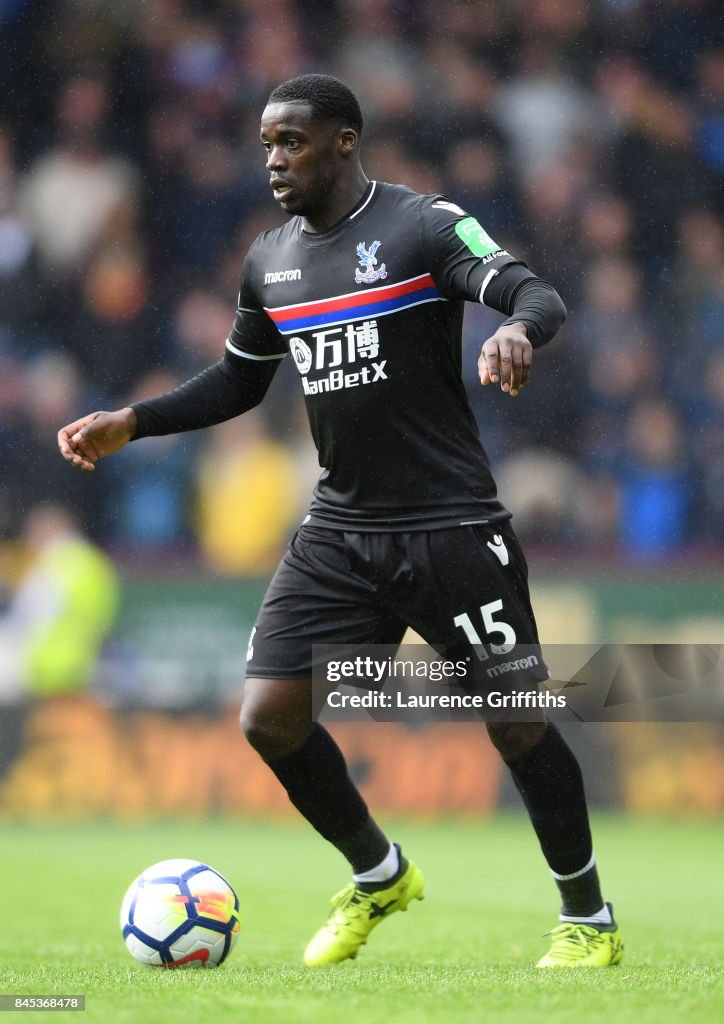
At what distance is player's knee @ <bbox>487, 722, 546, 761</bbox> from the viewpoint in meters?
4.36

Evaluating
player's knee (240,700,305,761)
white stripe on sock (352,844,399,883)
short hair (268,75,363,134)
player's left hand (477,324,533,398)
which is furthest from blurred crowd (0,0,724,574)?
player's left hand (477,324,533,398)

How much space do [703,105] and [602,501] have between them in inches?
153

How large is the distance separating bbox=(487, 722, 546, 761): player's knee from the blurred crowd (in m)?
6.03

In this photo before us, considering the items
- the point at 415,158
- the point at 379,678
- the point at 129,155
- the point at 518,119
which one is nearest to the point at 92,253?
the point at 129,155

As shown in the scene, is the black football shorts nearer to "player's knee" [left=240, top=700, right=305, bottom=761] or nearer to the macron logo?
"player's knee" [left=240, top=700, right=305, bottom=761]

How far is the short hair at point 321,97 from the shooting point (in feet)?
14.6

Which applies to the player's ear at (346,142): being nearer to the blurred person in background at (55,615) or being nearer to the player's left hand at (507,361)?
the player's left hand at (507,361)

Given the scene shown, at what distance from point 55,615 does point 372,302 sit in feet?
21.3

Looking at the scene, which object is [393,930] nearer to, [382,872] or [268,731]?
[382,872]

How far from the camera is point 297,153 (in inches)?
175

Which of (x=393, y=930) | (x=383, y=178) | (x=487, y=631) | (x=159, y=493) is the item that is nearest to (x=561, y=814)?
(x=487, y=631)

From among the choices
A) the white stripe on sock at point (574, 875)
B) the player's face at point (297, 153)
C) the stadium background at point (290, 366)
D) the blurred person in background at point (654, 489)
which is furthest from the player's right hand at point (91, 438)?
the blurred person in background at point (654, 489)

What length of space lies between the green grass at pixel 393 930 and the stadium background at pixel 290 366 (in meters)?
0.51

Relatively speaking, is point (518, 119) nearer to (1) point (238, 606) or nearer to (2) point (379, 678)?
(1) point (238, 606)
